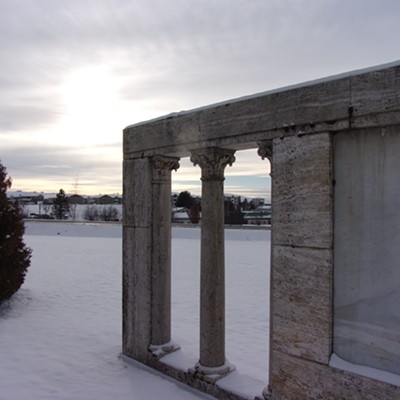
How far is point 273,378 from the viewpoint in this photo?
4.45 m

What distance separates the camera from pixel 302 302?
4.20 metres

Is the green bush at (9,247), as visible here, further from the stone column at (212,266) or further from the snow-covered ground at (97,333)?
the stone column at (212,266)

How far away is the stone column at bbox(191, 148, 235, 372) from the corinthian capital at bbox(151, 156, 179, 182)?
2.34ft

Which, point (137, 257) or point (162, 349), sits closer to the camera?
point (162, 349)

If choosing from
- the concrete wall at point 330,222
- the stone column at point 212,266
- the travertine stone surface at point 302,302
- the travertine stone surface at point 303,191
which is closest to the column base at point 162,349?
the stone column at point 212,266

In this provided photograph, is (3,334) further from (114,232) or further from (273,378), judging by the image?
(114,232)

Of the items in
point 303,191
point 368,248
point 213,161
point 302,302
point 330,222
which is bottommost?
point 302,302

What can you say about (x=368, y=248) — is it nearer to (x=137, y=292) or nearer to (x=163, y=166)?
(x=163, y=166)

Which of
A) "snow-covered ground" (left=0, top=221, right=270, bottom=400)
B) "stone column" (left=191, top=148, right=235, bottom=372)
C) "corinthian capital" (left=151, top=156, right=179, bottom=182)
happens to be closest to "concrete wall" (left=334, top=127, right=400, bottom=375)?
"snow-covered ground" (left=0, top=221, right=270, bottom=400)

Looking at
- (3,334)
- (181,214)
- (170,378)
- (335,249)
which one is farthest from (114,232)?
(181,214)

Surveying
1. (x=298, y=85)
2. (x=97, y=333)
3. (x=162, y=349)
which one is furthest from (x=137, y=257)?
(x=298, y=85)

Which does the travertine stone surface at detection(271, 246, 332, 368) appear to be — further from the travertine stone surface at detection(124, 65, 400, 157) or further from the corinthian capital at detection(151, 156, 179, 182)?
the corinthian capital at detection(151, 156, 179, 182)

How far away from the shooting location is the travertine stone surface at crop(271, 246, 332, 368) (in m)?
4.04

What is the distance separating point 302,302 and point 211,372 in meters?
1.72
